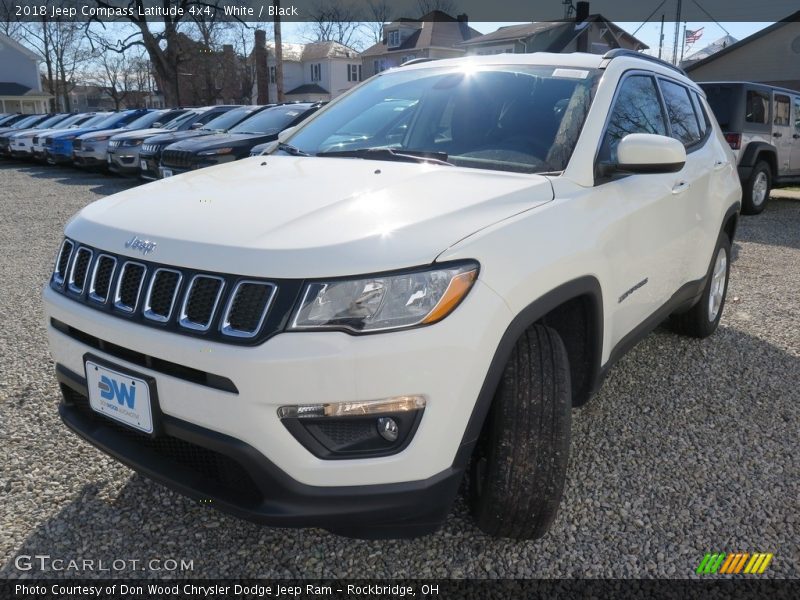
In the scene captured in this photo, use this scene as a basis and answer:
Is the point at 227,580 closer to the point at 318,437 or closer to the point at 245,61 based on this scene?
the point at 318,437

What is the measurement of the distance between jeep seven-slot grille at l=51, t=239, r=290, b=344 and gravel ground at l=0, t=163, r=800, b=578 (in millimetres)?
903

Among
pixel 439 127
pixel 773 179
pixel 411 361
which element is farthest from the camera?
pixel 773 179

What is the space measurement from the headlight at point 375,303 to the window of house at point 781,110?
10.4m

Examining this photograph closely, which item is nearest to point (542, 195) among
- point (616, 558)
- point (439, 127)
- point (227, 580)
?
point (439, 127)

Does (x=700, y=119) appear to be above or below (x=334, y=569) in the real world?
above

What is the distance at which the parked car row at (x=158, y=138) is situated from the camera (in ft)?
32.0

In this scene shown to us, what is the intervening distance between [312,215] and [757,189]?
9.91 metres

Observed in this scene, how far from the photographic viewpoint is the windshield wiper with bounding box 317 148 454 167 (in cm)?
273

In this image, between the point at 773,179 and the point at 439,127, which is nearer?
the point at 439,127

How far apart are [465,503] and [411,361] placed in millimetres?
1100

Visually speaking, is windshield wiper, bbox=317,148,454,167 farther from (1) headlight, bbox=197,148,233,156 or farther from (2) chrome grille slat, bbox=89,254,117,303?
(1) headlight, bbox=197,148,233,156

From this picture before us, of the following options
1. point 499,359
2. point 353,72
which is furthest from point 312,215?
point 353,72

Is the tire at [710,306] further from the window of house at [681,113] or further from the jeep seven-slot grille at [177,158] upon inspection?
the jeep seven-slot grille at [177,158]

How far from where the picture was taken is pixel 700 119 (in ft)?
14.0
